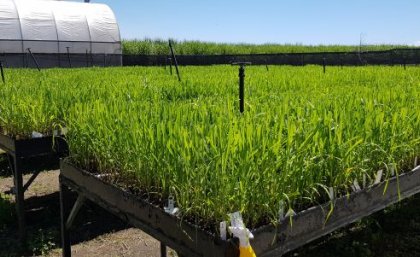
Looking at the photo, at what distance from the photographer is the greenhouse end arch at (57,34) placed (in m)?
20.6

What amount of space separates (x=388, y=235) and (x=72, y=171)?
8.12 feet

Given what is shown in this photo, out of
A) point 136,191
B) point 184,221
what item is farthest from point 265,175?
point 136,191

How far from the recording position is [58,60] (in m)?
21.5

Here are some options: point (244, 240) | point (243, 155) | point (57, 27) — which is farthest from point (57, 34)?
point (244, 240)

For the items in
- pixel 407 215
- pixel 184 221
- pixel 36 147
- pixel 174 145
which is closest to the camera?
pixel 184 221

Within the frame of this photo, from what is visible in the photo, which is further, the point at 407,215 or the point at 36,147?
the point at 407,215

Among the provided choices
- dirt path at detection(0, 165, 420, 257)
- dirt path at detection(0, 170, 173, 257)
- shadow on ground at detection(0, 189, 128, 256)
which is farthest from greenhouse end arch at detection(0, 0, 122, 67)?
dirt path at detection(0, 165, 420, 257)

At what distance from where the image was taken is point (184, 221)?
1.56 m

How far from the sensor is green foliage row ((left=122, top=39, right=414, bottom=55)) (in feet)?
100

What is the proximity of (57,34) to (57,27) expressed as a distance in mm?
386

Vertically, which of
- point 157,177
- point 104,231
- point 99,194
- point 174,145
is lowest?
point 104,231

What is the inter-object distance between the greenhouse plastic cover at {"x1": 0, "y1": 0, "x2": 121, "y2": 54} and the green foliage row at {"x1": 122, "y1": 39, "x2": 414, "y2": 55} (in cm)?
558

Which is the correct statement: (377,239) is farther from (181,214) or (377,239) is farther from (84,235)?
(84,235)

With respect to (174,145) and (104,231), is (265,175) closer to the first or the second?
(174,145)
